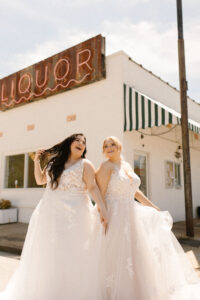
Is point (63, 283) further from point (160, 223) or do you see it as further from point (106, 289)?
point (160, 223)

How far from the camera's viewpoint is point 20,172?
10781 mm

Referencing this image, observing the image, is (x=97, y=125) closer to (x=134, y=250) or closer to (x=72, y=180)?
(x=72, y=180)

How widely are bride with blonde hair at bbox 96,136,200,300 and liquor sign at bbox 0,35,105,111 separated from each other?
5953 millimetres

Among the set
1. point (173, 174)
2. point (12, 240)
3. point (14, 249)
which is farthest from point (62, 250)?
point (173, 174)

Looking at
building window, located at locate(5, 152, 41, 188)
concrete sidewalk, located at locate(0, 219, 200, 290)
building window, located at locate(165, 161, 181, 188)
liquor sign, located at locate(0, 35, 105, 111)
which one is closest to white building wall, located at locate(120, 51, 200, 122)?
liquor sign, located at locate(0, 35, 105, 111)

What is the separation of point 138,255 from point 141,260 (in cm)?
6

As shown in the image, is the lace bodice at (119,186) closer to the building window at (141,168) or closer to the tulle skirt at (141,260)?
the tulle skirt at (141,260)

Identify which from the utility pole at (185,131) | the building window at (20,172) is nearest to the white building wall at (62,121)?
the building window at (20,172)

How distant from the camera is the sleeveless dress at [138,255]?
9.32 ft

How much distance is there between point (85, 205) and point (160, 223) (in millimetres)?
1026

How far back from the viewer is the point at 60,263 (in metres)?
2.89

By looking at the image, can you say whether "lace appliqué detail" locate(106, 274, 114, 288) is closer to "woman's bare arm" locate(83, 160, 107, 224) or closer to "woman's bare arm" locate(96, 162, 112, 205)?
"woman's bare arm" locate(83, 160, 107, 224)

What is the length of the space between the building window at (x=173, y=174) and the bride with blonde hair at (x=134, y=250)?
280 inches

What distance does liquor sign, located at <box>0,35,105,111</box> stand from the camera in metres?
8.70
